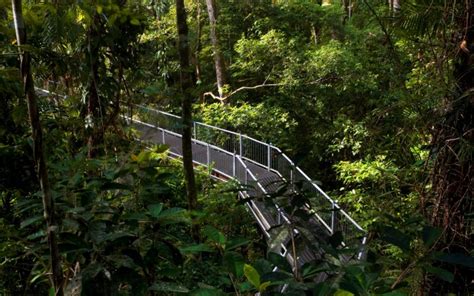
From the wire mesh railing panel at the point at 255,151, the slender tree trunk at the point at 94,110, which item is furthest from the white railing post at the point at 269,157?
the slender tree trunk at the point at 94,110

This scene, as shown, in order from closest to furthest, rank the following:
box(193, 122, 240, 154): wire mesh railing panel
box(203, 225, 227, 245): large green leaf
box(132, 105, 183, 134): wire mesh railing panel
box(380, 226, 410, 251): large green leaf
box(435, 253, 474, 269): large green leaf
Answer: box(435, 253, 474, 269): large green leaf, box(380, 226, 410, 251): large green leaf, box(203, 225, 227, 245): large green leaf, box(132, 105, 183, 134): wire mesh railing panel, box(193, 122, 240, 154): wire mesh railing panel

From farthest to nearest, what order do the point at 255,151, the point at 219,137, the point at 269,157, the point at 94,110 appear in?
1. the point at 219,137
2. the point at 255,151
3. the point at 269,157
4. the point at 94,110

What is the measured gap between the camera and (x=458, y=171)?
2.02 meters

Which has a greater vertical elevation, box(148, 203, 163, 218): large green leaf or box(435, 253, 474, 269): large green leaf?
box(435, 253, 474, 269): large green leaf

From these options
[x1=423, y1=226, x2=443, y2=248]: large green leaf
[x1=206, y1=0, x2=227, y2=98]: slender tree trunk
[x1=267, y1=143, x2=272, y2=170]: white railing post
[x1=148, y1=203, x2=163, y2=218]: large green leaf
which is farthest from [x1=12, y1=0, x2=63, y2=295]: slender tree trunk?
[x1=206, y1=0, x2=227, y2=98]: slender tree trunk

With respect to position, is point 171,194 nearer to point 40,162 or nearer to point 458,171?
point 40,162

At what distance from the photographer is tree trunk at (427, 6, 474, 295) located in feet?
6.39

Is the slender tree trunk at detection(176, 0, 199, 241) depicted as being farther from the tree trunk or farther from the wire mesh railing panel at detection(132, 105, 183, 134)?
the tree trunk

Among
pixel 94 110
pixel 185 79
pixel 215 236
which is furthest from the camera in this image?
pixel 185 79

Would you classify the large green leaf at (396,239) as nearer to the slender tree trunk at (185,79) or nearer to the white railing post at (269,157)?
the slender tree trunk at (185,79)

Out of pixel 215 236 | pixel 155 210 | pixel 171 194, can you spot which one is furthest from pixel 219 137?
pixel 215 236

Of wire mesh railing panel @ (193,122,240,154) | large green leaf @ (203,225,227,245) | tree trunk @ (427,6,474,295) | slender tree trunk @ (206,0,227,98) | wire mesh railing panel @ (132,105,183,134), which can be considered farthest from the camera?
slender tree trunk @ (206,0,227,98)

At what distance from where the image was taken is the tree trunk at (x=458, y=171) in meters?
1.95

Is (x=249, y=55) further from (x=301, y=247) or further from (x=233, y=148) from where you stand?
(x=301, y=247)
